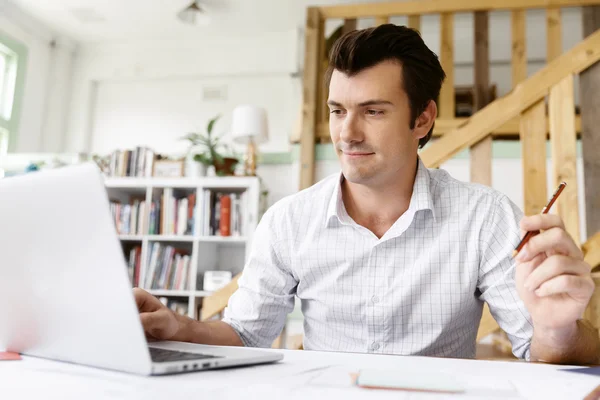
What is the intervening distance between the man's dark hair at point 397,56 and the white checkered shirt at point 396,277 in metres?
0.24

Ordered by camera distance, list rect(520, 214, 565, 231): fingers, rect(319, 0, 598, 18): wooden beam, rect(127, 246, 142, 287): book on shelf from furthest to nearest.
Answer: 1. rect(127, 246, 142, 287): book on shelf
2. rect(319, 0, 598, 18): wooden beam
3. rect(520, 214, 565, 231): fingers

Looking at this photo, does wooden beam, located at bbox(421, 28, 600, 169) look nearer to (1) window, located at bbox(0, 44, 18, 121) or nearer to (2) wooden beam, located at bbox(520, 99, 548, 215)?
(2) wooden beam, located at bbox(520, 99, 548, 215)

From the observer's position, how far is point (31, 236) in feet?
1.79

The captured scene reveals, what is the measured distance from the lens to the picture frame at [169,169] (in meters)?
3.50

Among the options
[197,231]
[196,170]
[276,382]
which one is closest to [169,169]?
[196,170]

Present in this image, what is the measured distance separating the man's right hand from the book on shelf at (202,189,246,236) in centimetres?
Result: 246

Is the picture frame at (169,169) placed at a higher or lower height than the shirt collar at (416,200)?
higher

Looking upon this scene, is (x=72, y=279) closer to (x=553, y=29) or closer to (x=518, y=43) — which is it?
(x=518, y=43)

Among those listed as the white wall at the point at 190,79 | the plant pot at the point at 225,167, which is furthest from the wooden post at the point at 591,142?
the white wall at the point at 190,79

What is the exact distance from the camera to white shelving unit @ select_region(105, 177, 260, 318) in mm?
3305

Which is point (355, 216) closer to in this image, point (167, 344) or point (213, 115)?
point (167, 344)

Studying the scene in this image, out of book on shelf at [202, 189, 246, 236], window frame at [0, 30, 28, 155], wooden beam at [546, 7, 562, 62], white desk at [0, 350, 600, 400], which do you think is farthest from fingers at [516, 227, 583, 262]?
window frame at [0, 30, 28, 155]

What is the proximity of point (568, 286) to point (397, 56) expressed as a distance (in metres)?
0.75

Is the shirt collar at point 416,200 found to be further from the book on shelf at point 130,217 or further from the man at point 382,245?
the book on shelf at point 130,217
